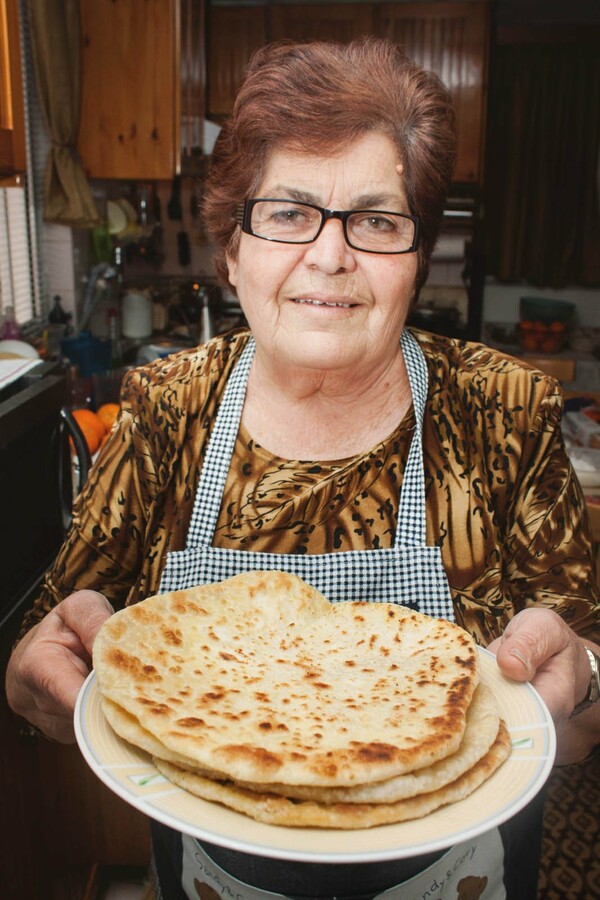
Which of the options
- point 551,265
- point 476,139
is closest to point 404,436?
point 476,139

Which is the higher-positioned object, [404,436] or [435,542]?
[404,436]

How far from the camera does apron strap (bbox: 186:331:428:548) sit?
4.11ft

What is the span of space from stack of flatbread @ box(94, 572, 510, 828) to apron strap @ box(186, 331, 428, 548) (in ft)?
0.81

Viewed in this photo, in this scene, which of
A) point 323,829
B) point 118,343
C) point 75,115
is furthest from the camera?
point 118,343

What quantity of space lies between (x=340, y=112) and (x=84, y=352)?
9.21ft

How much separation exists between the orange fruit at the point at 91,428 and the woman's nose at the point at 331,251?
58.4 inches

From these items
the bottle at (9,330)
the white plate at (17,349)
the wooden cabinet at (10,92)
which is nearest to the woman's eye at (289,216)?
the wooden cabinet at (10,92)

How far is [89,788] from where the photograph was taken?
1936mm

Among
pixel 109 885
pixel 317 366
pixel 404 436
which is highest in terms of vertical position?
pixel 317 366

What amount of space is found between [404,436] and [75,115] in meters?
3.01

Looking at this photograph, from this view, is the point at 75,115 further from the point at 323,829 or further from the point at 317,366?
the point at 323,829

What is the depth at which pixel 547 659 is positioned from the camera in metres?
0.95

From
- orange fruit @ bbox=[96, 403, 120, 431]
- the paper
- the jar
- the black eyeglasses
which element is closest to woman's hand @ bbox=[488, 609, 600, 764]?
the black eyeglasses

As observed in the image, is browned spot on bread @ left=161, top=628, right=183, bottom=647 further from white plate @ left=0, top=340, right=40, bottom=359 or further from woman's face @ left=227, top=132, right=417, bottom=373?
white plate @ left=0, top=340, right=40, bottom=359
